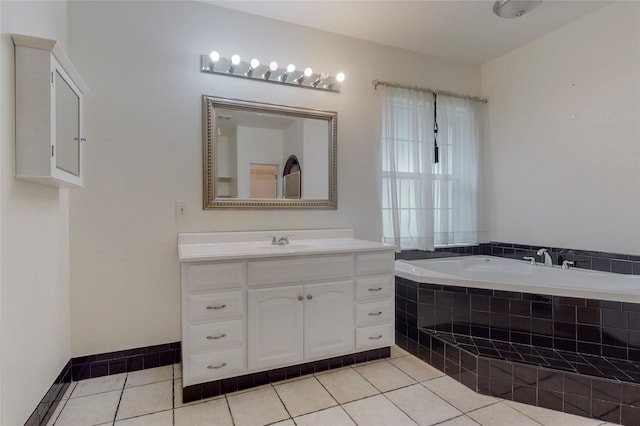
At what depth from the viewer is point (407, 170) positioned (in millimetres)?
2891

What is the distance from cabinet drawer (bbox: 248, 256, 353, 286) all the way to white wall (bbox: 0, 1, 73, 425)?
0.99 m

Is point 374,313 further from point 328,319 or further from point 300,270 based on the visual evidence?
point 300,270

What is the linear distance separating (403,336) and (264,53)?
2.34 metres

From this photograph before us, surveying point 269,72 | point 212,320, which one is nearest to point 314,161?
point 269,72

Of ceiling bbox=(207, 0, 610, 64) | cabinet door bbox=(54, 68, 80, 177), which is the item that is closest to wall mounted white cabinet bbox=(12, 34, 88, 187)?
cabinet door bbox=(54, 68, 80, 177)

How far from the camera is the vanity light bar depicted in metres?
2.22

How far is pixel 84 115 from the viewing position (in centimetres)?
197

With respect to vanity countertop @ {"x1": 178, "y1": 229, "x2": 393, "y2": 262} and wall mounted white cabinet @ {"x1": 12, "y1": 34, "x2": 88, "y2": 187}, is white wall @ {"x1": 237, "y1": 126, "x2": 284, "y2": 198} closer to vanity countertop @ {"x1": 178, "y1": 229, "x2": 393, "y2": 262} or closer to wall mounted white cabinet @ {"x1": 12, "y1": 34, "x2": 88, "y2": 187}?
vanity countertop @ {"x1": 178, "y1": 229, "x2": 393, "y2": 262}

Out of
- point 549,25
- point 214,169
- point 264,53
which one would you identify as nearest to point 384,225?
point 214,169

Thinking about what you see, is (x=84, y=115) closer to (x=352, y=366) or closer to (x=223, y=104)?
(x=223, y=104)

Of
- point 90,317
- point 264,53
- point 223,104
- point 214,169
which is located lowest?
point 90,317

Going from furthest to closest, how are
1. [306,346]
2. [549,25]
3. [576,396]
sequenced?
[549,25] → [306,346] → [576,396]

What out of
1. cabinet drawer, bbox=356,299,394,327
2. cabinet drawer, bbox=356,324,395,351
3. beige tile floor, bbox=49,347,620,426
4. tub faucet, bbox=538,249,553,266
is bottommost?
beige tile floor, bbox=49,347,620,426

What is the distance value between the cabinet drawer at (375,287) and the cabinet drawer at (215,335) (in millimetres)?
789
